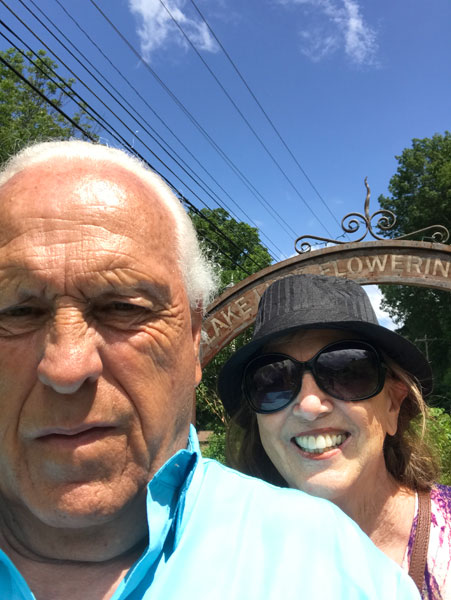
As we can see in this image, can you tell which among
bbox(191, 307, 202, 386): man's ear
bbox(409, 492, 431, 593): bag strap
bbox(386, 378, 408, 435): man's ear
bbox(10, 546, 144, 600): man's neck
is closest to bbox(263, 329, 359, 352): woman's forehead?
bbox(386, 378, 408, 435): man's ear

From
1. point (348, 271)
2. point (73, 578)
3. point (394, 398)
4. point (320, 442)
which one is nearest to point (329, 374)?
point (320, 442)

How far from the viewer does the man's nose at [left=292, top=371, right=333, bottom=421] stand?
77.7 inches

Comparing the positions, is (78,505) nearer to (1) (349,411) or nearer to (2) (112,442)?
(2) (112,442)

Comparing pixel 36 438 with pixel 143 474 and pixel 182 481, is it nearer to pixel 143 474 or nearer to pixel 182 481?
pixel 143 474

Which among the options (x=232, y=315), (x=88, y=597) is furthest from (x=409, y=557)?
(x=232, y=315)

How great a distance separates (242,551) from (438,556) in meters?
1.21

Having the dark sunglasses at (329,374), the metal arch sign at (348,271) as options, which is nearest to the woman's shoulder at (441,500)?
the dark sunglasses at (329,374)

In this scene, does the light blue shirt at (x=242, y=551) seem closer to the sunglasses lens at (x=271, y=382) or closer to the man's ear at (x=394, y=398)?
the sunglasses lens at (x=271, y=382)

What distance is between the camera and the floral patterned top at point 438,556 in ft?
6.06

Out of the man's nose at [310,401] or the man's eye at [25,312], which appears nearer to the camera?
the man's eye at [25,312]

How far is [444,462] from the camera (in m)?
4.43

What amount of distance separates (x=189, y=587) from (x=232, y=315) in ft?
16.7

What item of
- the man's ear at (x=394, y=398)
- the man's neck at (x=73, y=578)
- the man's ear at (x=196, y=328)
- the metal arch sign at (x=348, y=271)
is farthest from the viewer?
the metal arch sign at (x=348, y=271)

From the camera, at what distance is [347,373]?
2018 millimetres
